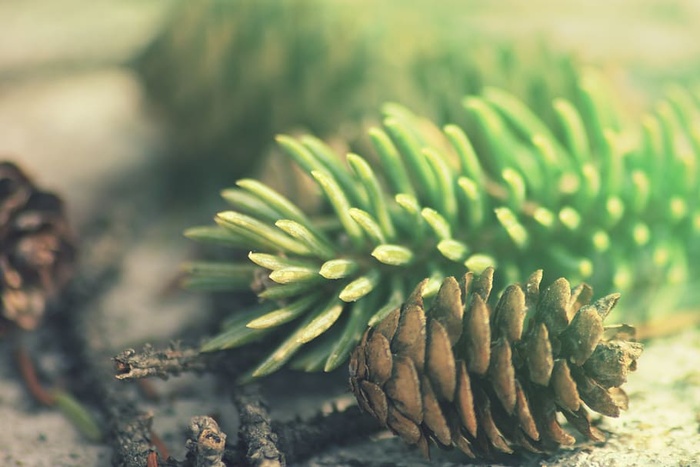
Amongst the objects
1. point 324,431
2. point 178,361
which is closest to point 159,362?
point 178,361

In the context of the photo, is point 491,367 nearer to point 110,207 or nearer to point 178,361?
point 178,361

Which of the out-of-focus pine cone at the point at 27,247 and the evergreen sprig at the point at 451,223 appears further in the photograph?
the out-of-focus pine cone at the point at 27,247

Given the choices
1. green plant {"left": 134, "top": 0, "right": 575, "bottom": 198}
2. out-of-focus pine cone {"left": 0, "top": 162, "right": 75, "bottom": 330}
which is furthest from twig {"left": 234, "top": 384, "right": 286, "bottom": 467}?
green plant {"left": 134, "top": 0, "right": 575, "bottom": 198}

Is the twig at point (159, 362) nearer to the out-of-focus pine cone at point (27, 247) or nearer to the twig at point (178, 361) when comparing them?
the twig at point (178, 361)

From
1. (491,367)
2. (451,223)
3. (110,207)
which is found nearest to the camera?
(491,367)

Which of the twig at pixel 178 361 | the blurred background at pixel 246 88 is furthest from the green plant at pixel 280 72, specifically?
the twig at pixel 178 361

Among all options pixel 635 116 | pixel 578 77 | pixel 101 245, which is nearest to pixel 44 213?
pixel 101 245
